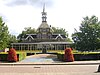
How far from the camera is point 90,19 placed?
4919 centimetres

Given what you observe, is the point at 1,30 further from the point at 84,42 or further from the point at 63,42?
the point at 63,42

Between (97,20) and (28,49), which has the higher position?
(97,20)

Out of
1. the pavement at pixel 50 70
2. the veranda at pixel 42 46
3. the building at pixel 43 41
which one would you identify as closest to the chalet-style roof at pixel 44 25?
the building at pixel 43 41

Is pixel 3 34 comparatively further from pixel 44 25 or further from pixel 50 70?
pixel 50 70

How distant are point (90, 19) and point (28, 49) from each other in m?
40.1

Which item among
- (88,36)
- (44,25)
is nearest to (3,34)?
(88,36)

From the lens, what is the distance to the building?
3332 inches

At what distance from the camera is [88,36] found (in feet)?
153

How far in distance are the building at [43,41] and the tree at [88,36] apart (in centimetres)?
3462

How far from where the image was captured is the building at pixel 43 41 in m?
84.6

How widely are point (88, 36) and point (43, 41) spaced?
4219 centimetres

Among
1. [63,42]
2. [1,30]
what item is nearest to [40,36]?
[63,42]

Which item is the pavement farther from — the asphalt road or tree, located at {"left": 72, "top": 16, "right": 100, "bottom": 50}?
tree, located at {"left": 72, "top": 16, "right": 100, "bottom": 50}

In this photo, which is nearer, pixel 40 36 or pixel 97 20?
pixel 97 20
